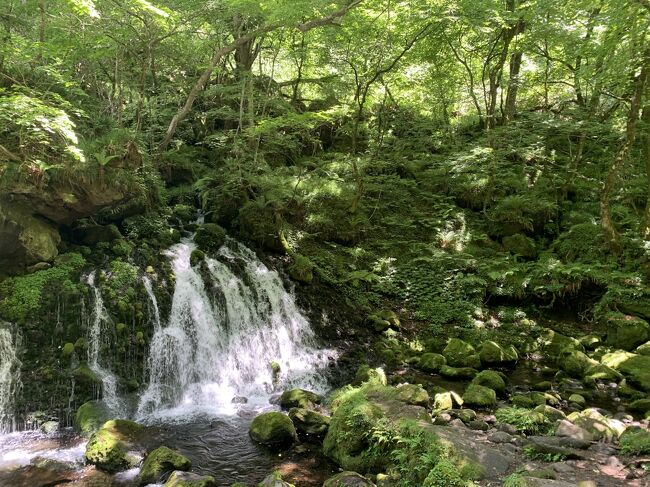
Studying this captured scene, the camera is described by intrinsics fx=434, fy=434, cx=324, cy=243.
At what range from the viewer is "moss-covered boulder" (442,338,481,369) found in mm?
10164

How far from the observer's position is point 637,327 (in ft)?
33.3

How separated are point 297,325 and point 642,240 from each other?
954 cm

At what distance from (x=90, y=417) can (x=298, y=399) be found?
3.68 meters

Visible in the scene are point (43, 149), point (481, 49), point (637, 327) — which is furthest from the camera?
point (481, 49)

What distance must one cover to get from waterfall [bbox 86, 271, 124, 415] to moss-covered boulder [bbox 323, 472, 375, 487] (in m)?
4.65

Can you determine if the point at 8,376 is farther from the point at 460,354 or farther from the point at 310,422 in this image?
the point at 460,354

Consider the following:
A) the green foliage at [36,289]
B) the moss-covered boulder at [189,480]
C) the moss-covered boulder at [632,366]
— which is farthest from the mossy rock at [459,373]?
the green foliage at [36,289]

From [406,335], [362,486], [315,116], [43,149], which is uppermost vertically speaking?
[315,116]

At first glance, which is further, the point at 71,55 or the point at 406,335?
the point at 406,335

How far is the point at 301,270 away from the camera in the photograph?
1283 cm

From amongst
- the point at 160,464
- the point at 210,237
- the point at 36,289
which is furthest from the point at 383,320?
the point at 36,289

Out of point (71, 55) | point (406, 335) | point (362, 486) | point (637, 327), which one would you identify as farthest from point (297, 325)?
point (71, 55)

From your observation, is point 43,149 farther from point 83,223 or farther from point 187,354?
point 187,354

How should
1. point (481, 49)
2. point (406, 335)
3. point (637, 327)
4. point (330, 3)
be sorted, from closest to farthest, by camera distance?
point (637, 327)
point (406, 335)
point (330, 3)
point (481, 49)
